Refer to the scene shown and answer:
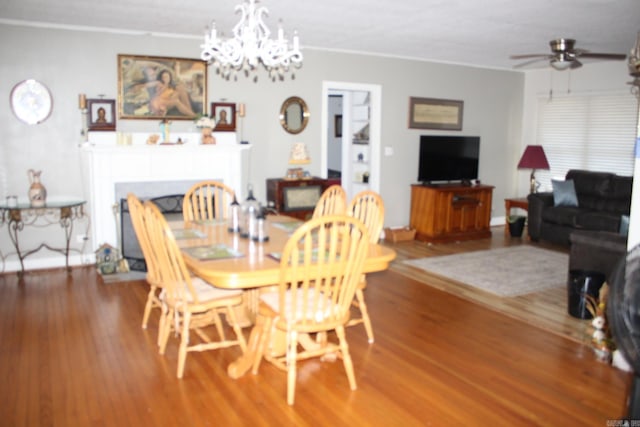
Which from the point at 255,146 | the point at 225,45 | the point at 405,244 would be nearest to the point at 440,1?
the point at 225,45

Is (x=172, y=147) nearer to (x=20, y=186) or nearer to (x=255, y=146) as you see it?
(x=255, y=146)

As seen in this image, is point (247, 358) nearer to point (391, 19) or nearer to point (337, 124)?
point (391, 19)

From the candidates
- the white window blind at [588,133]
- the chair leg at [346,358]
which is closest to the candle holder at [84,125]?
the chair leg at [346,358]

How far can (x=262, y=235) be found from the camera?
330 cm

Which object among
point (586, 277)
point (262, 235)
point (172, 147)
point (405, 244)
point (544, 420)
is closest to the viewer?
point (544, 420)

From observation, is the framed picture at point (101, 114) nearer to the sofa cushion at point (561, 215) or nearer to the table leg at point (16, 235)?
the table leg at point (16, 235)

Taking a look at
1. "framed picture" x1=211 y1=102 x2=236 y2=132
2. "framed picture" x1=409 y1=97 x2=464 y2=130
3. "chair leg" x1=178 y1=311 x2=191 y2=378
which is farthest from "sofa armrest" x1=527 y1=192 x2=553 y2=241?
"chair leg" x1=178 y1=311 x2=191 y2=378

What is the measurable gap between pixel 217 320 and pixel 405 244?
152 inches

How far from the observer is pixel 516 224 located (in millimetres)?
7340

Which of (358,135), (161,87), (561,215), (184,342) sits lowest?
(184,342)

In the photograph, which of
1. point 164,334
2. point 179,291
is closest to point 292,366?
point 179,291

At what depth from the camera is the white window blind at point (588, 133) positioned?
22.5 ft

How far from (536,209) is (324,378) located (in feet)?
16.0

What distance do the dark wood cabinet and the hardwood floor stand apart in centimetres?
210
